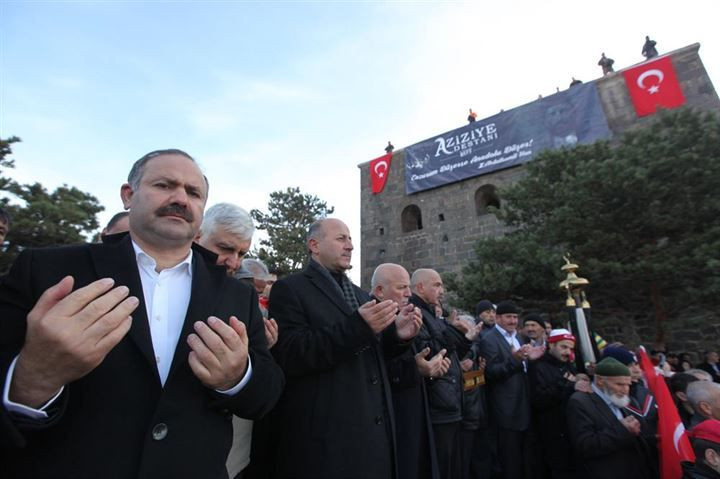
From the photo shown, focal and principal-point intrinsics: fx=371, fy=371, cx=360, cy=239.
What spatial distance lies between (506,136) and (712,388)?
11.1 metres

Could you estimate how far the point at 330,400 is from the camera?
2088mm

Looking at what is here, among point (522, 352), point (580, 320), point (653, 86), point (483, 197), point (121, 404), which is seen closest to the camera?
point (121, 404)

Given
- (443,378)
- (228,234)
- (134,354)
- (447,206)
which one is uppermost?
(447,206)

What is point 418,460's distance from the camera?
2652 millimetres

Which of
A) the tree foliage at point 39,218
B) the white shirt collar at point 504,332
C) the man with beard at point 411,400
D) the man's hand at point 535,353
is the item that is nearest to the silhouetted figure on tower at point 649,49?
the white shirt collar at point 504,332

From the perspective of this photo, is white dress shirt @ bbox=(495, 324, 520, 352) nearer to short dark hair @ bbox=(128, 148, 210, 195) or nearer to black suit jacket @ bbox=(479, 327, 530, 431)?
black suit jacket @ bbox=(479, 327, 530, 431)

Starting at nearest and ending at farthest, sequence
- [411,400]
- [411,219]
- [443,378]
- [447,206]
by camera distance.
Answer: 1. [411,400]
2. [443,378]
3. [447,206]
4. [411,219]

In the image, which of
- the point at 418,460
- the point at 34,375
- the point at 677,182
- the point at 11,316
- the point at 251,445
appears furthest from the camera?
the point at 677,182

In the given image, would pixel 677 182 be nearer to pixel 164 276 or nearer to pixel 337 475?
pixel 337 475

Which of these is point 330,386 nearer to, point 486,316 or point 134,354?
point 134,354

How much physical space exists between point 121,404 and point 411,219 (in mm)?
14820

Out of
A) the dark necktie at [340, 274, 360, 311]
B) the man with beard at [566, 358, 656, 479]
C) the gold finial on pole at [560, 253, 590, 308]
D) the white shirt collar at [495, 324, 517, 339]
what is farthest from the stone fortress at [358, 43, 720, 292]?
the dark necktie at [340, 274, 360, 311]

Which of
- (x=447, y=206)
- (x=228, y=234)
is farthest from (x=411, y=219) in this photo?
(x=228, y=234)

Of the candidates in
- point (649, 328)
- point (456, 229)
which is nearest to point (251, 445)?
point (649, 328)
